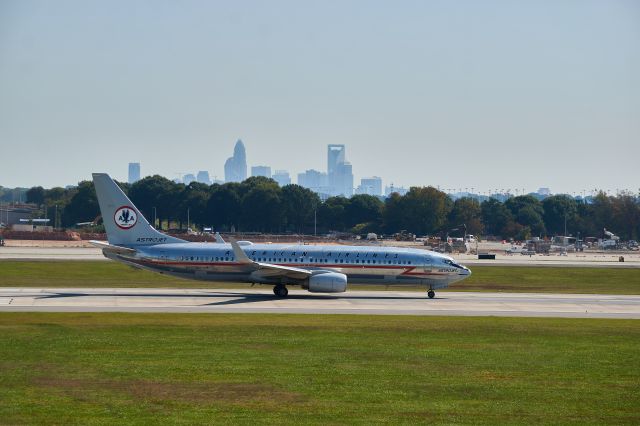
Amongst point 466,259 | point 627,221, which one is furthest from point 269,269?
point 627,221

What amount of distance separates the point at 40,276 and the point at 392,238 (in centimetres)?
11520

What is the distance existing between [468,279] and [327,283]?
23.0 metres

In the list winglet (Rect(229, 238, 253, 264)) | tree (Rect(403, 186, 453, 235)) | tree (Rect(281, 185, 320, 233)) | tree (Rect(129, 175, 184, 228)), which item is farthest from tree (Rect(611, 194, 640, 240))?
winglet (Rect(229, 238, 253, 264))

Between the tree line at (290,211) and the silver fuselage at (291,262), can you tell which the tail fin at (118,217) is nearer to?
the silver fuselage at (291,262)

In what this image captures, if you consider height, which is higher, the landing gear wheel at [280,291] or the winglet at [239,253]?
the winglet at [239,253]

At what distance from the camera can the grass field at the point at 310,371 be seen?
25062 millimetres

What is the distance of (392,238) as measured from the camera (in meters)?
180

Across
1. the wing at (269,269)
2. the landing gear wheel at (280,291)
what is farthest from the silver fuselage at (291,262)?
the wing at (269,269)

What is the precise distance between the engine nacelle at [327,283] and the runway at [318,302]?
687 millimetres

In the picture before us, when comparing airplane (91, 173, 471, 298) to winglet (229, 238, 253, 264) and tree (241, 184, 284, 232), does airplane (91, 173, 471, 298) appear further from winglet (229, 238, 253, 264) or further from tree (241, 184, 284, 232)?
tree (241, 184, 284, 232)

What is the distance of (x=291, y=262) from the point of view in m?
58.3

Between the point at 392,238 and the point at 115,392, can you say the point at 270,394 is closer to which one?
the point at 115,392

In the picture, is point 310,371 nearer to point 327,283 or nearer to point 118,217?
point 327,283

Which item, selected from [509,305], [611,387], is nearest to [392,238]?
[509,305]
